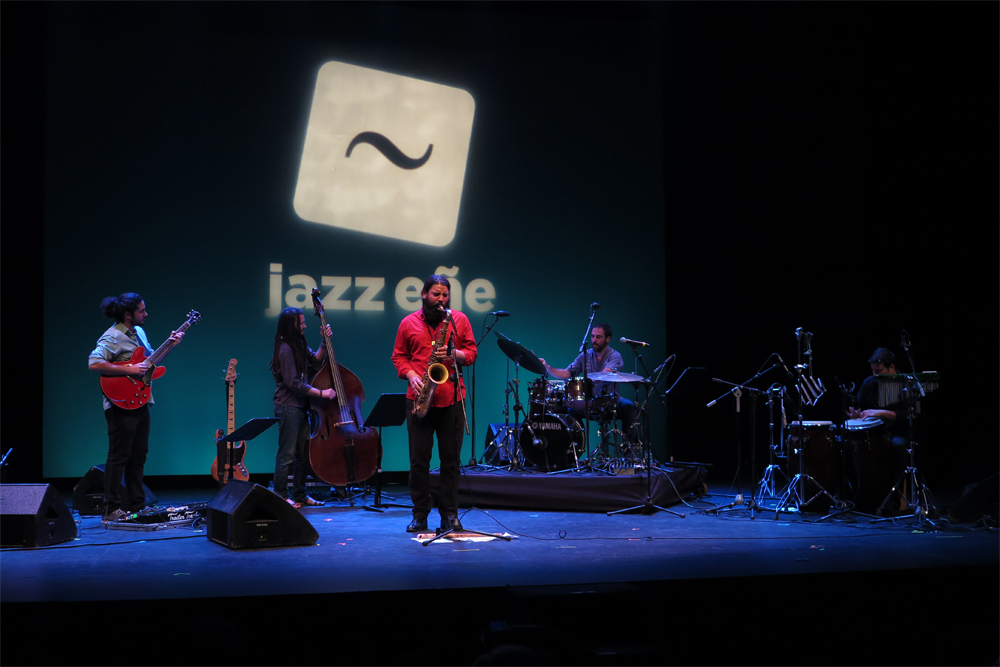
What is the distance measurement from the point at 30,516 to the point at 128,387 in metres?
1.30

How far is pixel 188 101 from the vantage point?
8.04 metres

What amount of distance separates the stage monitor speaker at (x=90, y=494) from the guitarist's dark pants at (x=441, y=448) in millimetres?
2685

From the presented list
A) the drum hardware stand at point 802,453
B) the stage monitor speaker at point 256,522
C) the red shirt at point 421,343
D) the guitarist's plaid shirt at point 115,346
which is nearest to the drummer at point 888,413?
the drum hardware stand at point 802,453

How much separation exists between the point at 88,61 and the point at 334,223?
2899 mm

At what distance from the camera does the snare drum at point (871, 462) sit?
609 centimetres

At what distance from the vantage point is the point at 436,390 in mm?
4898

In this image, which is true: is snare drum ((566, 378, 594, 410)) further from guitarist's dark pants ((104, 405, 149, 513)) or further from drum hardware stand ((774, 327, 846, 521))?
guitarist's dark pants ((104, 405, 149, 513))

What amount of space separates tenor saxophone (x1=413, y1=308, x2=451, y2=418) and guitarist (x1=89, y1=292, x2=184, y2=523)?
2217mm

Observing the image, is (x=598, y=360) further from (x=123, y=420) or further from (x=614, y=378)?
(x=123, y=420)

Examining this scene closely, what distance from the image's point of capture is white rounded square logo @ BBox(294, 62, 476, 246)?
8250 mm

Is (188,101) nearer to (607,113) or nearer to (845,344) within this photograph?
(607,113)

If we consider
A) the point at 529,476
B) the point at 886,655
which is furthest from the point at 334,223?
the point at 886,655

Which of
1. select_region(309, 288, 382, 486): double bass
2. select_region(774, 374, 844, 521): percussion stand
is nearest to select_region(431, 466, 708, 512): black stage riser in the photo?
select_region(309, 288, 382, 486): double bass

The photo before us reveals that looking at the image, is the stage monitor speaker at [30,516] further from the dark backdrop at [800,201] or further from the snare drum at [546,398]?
the snare drum at [546,398]
